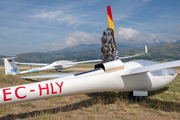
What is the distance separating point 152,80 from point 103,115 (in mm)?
3518

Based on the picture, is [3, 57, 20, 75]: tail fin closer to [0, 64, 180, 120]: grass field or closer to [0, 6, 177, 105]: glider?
[0, 64, 180, 120]: grass field

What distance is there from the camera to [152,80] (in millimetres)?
7246

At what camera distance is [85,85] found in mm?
6027

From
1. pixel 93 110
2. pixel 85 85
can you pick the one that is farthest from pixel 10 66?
pixel 93 110

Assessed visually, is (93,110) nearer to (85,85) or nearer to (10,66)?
(85,85)

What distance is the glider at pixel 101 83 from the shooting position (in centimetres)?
490

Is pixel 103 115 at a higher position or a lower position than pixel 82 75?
lower

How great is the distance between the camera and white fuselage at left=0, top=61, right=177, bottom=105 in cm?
481

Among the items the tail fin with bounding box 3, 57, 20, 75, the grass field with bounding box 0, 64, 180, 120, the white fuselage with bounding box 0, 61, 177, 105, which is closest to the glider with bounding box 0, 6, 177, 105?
the white fuselage with bounding box 0, 61, 177, 105

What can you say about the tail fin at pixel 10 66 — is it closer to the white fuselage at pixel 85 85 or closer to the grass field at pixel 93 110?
the grass field at pixel 93 110

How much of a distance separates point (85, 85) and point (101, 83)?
2.87ft

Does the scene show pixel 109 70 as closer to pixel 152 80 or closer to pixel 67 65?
pixel 152 80

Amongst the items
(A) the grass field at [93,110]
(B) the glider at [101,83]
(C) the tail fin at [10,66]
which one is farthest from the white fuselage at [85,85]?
(C) the tail fin at [10,66]

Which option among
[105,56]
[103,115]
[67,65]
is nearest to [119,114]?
[103,115]
